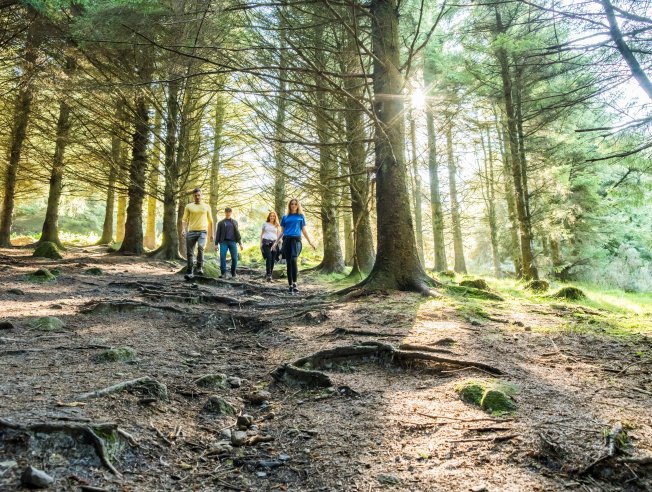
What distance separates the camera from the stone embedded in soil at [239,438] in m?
2.68

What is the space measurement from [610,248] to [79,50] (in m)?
21.9

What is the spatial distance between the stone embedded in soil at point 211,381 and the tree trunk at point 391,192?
389 centimetres

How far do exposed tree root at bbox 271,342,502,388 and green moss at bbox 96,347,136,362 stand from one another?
4.52 feet

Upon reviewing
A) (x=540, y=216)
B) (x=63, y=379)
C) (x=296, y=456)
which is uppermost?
(x=540, y=216)

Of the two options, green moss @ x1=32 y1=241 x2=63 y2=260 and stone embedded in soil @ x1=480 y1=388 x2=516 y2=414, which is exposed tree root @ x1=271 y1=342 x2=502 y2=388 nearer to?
stone embedded in soil @ x1=480 y1=388 x2=516 y2=414

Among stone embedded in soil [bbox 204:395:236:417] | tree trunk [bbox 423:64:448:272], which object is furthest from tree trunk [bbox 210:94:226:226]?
stone embedded in soil [bbox 204:395:236:417]

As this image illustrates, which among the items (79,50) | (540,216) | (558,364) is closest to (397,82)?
(558,364)

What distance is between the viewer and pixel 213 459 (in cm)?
248

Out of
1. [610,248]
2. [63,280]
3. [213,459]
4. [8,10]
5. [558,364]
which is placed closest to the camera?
[213,459]

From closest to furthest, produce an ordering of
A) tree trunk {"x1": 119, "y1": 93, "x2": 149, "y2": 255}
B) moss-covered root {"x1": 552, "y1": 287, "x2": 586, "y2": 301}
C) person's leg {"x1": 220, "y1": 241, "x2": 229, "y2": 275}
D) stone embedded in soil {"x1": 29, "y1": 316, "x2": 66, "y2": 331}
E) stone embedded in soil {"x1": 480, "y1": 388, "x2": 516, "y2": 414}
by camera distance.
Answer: stone embedded in soil {"x1": 480, "y1": 388, "x2": 516, "y2": 414} < stone embedded in soil {"x1": 29, "y1": 316, "x2": 66, "y2": 331} < moss-covered root {"x1": 552, "y1": 287, "x2": 586, "y2": 301} < person's leg {"x1": 220, "y1": 241, "x2": 229, "y2": 275} < tree trunk {"x1": 119, "y1": 93, "x2": 149, "y2": 255}

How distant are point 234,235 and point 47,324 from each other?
650 cm

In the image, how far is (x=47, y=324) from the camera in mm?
4992

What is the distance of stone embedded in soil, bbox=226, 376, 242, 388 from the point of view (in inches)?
148

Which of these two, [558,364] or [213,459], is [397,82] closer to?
[558,364]
